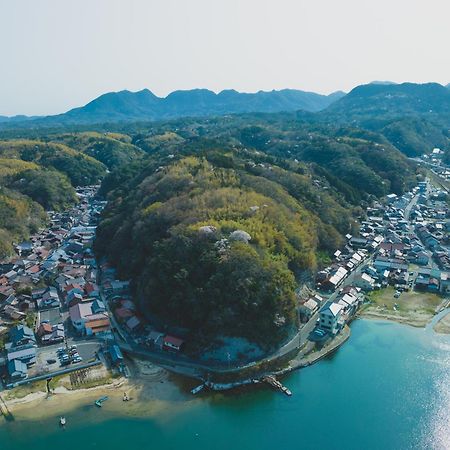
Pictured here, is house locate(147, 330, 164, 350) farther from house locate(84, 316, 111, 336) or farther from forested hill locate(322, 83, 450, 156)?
forested hill locate(322, 83, 450, 156)

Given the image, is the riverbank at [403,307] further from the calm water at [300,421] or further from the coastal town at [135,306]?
the calm water at [300,421]

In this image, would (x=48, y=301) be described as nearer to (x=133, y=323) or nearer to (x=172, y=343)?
(x=133, y=323)

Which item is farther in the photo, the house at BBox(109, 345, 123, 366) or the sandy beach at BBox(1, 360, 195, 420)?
the house at BBox(109, 345, 123, 366)

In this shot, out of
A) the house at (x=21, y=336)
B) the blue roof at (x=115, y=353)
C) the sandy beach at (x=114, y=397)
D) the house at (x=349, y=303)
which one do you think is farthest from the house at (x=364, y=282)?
the house at (x=21, y=336)

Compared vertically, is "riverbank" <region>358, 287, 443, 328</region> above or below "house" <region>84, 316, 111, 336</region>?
below

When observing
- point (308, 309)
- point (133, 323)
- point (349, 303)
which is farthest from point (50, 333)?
point (349, 303)

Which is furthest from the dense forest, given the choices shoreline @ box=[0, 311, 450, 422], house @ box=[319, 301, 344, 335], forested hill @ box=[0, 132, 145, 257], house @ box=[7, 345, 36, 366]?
house @ box=[7, 345, 36, 366]
